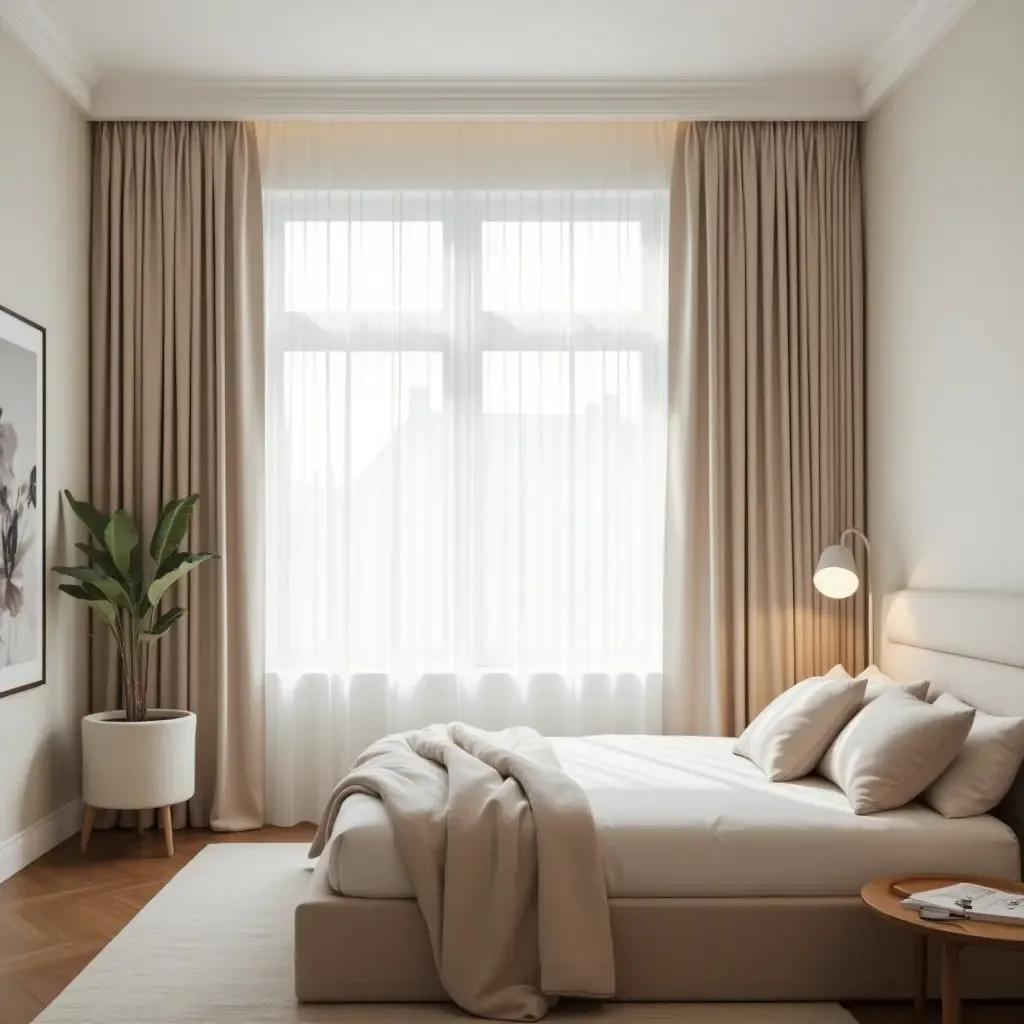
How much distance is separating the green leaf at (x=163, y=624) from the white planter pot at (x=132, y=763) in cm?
36

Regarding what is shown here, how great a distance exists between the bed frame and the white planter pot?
1.55 metres

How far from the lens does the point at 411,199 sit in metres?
5.02

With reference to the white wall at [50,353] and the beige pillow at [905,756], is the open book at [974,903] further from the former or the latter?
the white wall at [50,353]

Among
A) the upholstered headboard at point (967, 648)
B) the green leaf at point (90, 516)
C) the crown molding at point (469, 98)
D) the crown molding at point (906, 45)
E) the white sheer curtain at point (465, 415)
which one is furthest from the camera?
the white sheer curtain at point (465, 415)

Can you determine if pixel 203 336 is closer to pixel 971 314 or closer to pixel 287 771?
pixel 287 771

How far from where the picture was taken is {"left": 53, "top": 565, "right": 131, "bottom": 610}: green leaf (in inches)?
172

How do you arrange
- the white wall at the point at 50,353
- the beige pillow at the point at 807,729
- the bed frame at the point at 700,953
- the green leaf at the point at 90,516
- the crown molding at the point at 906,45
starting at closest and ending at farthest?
the bed frame at the point at 700,953
the beige pillow at the point at 807,729
the crown molding at the point at 906,45
the white wall at the point at 50,353
the green leaf at the point at 90,516

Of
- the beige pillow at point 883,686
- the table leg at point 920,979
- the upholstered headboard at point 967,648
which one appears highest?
the upholstered headboard at point 967,648

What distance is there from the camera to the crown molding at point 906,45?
13.0ft

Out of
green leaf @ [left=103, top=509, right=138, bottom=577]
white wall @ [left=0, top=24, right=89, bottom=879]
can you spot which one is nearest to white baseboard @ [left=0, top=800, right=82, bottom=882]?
white wall @ [left=0, top=24, right=89, bottom=879]

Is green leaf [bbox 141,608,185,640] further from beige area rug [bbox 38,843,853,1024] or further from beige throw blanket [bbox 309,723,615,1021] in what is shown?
beige throw blanket [bbox 309,723,615,1021]

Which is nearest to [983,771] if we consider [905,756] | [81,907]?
[905,756]

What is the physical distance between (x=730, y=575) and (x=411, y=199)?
2.18 meters

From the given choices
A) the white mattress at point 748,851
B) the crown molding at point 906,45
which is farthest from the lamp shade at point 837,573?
the crown molding at point 906,45
